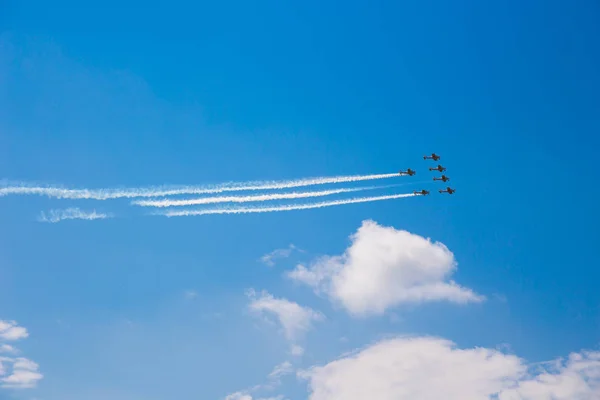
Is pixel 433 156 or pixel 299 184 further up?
pixel 433 156

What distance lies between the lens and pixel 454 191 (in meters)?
148

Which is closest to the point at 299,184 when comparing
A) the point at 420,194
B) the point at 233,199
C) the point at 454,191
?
the point at 233,199

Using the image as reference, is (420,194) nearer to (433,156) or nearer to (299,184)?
(433,156)

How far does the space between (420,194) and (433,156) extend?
10645mm

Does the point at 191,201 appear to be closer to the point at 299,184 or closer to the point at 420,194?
the point at 299,184

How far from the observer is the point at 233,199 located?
116m

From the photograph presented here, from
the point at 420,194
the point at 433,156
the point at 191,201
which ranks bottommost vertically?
the point at 191,201

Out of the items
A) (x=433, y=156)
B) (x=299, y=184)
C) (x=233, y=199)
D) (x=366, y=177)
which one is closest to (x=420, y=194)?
(x=433, y=156)

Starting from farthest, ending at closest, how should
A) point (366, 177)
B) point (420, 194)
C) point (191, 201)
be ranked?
point (420, 194), point (366, 177), point (191, 201)

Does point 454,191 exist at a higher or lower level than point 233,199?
higher

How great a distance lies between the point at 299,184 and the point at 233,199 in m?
12.4

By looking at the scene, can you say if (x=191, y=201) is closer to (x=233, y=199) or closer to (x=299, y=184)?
(x=233, y=199)

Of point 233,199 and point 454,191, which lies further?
point 454,191

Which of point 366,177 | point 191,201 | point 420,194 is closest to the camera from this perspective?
point 191,201
